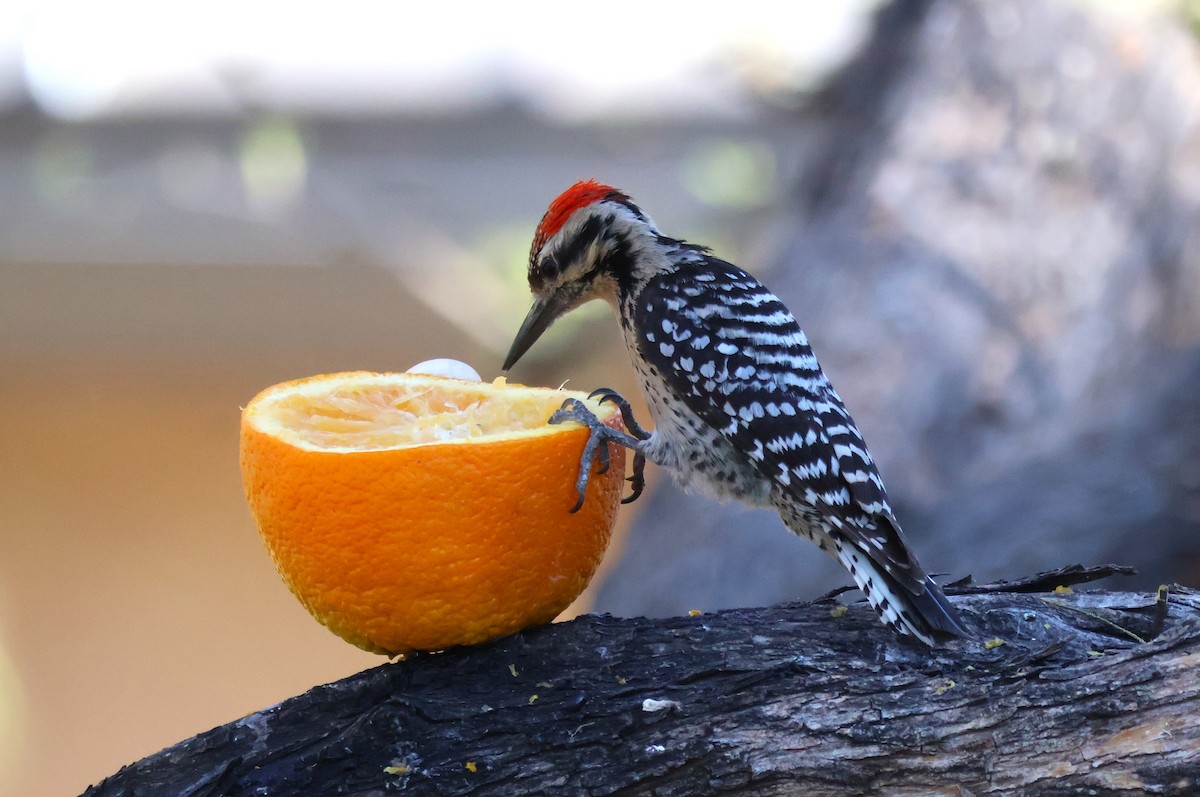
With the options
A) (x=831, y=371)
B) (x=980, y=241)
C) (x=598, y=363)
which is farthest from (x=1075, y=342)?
(x=598, y=363)

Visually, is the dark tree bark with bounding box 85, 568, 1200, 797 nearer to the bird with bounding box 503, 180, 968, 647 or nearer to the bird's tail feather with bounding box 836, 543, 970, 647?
the bird's tail feather with bounding box 836, 543, 970, 647

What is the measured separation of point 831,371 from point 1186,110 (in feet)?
6.86

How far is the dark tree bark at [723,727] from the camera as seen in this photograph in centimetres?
171

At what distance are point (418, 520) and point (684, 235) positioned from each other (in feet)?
13.2

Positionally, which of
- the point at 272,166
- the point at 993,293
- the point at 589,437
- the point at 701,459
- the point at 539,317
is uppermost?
the point at 272,166

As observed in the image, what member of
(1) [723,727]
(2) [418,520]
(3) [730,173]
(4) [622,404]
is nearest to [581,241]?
(4) [622,404]

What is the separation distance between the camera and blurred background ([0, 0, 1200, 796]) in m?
4.16

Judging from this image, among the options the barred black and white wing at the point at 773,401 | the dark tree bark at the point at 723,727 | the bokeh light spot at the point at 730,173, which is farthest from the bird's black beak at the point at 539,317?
the bokeh light spot at the point at 730,173

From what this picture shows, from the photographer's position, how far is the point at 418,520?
170 cm

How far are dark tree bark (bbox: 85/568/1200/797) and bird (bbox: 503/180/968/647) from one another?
0.21 metres

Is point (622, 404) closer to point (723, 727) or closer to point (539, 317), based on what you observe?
point (539, 317)

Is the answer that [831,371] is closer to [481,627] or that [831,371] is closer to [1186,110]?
[1186,110]

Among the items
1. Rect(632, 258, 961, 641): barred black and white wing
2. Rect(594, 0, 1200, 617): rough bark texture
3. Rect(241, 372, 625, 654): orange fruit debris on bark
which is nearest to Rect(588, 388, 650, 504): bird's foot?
Rect(632, 258, 961, 641): barred black and white wing

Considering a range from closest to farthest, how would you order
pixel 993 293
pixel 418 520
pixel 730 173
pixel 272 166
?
pixel 418 520, pixel 993 293, pixel 272 166, pixel 730 173
